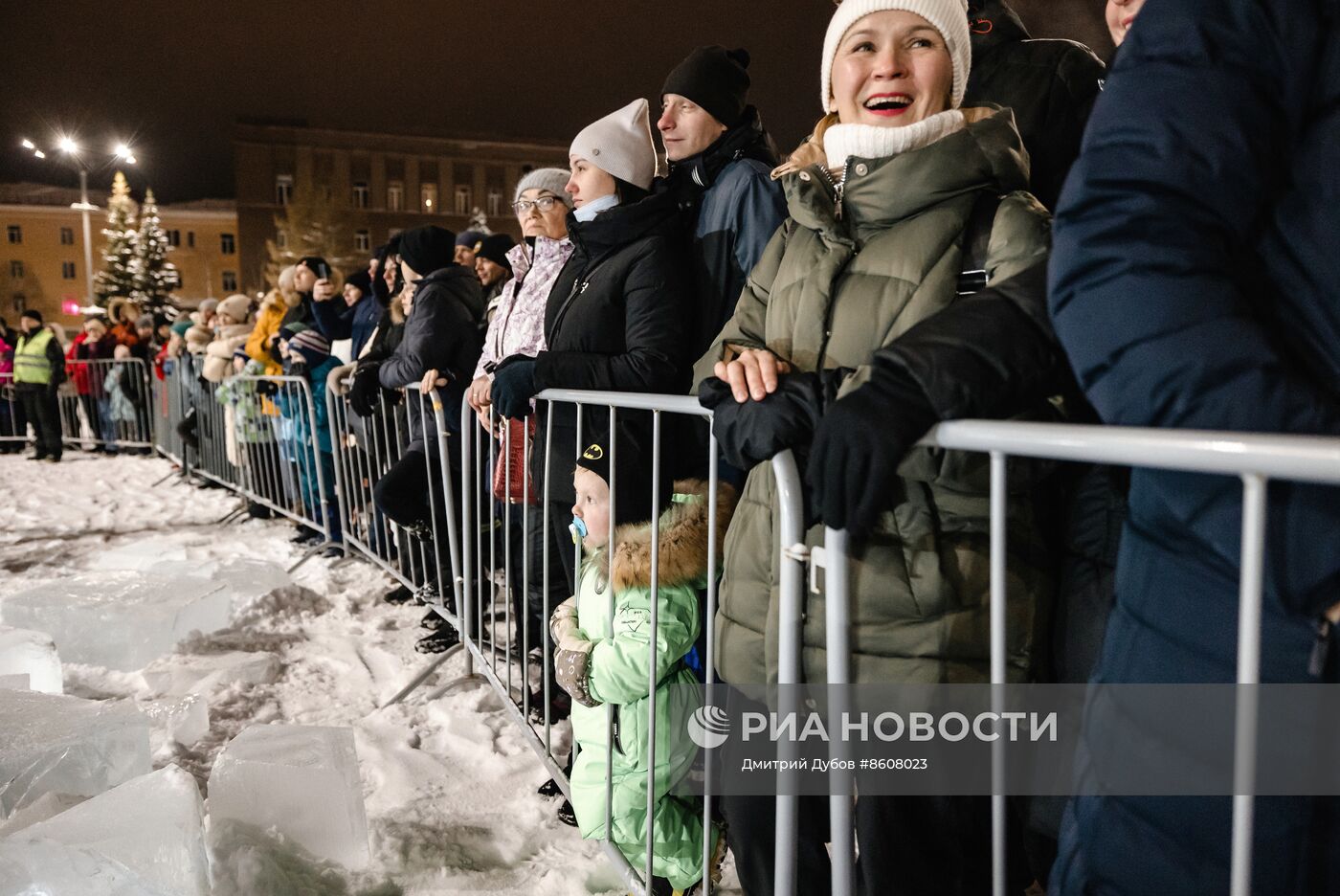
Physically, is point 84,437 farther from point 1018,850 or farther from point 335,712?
point 1018,850

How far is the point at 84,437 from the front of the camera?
14.8 m

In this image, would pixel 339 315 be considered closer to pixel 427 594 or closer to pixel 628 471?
pixel 427 594

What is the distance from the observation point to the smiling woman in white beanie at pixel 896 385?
4.54ft

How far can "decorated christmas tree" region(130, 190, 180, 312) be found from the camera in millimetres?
45406

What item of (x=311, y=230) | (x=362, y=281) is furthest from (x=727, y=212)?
(x=311, y=230)

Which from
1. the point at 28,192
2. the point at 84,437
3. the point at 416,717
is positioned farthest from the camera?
the point at 28,192

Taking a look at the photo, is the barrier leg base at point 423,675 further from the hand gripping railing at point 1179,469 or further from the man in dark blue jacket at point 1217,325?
the man in dark blue jacket at point 1217,325

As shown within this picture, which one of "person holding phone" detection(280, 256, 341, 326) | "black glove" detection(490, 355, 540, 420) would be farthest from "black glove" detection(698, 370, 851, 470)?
"person holding phone" detection(280, 256, 341, 326)

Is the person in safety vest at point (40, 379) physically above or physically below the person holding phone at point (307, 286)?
below

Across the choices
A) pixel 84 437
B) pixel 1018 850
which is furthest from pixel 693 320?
pixel 84 437

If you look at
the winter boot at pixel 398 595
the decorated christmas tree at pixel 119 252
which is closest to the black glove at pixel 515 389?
the winter boot at pixel 398 595

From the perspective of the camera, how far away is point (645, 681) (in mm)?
2250

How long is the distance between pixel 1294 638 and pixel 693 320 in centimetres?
226

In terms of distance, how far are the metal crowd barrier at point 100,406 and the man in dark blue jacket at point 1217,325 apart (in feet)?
46.4
